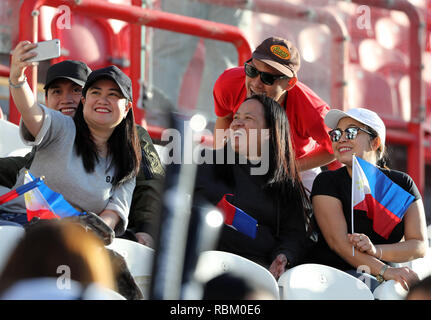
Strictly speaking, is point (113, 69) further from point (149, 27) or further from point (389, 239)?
point (149, 27)

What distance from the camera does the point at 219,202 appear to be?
103 inches

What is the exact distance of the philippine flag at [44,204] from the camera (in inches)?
86.7

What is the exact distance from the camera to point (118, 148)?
8.65 feet

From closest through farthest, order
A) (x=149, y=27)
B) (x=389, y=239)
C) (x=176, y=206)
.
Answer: (x=176, y=206) → (x=389, y=239) → (x=149, y=27)

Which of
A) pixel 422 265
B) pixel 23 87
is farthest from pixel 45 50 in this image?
pixel 422 265

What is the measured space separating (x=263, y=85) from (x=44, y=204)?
3.93 feet

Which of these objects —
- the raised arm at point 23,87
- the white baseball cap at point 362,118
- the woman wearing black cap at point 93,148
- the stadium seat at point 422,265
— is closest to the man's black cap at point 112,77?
the woman wearing black cap at point 93,148

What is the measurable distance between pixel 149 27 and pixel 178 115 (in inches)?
105

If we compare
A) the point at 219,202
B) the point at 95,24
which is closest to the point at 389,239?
the point at 219,202

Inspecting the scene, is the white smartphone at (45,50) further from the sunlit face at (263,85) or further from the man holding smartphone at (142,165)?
the sunlit face at (263,85)

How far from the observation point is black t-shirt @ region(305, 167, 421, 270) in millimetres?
2713

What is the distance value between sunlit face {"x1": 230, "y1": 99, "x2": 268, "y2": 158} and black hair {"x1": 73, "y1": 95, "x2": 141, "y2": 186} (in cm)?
38

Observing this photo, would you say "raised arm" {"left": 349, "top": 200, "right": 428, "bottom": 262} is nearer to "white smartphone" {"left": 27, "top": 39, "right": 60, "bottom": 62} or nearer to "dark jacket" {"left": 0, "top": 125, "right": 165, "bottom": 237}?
"dark jacket" {"left": 0, "top": 125, "right": 165, "bottom": 237}

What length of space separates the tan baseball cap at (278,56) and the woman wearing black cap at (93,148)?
0.68m
